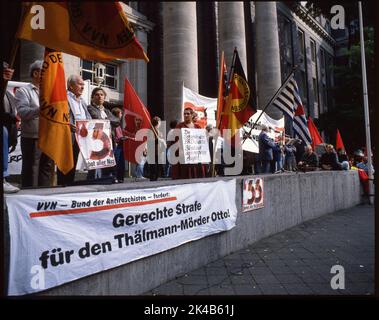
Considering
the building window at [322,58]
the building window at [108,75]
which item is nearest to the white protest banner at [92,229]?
the building window at [108,75]

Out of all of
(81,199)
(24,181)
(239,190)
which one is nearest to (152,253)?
(81,199)

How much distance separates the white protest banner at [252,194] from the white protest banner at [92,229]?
117cm

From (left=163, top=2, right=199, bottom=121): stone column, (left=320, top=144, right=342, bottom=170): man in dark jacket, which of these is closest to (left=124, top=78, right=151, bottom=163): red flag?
(left=163, top=2, right=199, bottom=121): stone column

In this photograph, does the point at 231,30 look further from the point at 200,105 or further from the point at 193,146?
the point at 193,146

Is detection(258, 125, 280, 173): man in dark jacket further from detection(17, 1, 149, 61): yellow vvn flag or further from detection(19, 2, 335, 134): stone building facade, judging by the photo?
detection(17, 1, 149, 61): yellow vvn flag

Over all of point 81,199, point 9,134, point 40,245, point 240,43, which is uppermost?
point 240,43

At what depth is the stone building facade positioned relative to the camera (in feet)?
41.2

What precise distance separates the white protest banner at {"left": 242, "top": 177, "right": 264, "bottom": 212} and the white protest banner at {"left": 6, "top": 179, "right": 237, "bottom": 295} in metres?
1.17

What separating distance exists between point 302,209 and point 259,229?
2.34 metres

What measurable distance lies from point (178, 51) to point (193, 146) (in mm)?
7323

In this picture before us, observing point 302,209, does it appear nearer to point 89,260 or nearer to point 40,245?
point 89,260

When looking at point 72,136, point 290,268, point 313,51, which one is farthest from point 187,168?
point 313,51

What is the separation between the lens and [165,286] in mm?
3947

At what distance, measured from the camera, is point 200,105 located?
9.89 metres
